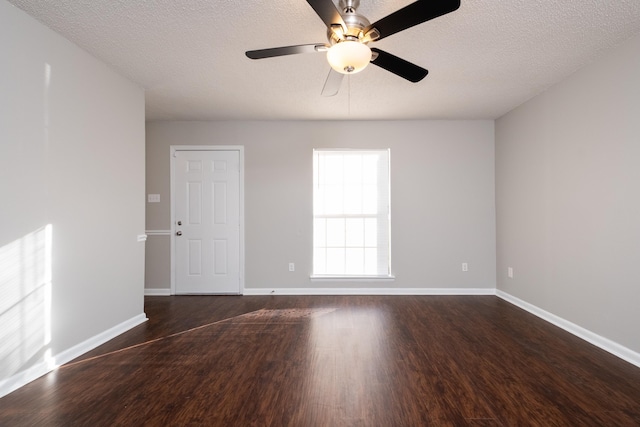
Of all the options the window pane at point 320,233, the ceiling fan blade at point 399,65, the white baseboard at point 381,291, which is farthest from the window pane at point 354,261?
the ceiling fan blade at point 399,65

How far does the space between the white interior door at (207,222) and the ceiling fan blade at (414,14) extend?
312 centimetres

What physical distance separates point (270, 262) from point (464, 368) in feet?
9.17

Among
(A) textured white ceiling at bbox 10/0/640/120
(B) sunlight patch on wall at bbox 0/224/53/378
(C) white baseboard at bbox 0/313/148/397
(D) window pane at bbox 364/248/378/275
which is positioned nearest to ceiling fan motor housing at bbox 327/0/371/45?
(A) textured white ceiling at bbox 10/0/640/120

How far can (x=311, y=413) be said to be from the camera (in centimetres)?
178

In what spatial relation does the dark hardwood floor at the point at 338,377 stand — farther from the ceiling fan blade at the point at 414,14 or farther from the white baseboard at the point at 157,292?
the ceiling fan blade at the point at 414,14

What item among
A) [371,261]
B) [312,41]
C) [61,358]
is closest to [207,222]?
[61,358]

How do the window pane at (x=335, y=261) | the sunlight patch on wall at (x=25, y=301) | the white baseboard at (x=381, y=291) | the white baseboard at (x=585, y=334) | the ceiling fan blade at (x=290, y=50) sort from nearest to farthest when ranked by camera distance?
1. the ceiling fan blade at (x=290, y=50)
2. the sunlight patch on wall at (x=25, y=301)
3. the white baseboard at (x=585, y=334)
4. the white baseboard at (x=381, y=291)
5. the window pane at (x=335, y=261)

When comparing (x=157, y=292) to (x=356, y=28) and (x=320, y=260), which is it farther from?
(x=356, y=28)

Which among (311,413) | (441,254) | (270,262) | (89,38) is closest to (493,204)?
(441,254)

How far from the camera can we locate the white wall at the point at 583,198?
2.40 metres

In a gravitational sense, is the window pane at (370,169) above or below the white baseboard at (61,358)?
above

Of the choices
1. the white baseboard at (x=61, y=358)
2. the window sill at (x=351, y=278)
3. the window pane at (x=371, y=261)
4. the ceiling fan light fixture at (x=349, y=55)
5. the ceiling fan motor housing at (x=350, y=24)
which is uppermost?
the ceiling fan motor housing at (x=350, y=24)

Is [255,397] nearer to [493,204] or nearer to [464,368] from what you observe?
[464,368]

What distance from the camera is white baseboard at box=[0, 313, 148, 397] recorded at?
2.03m
